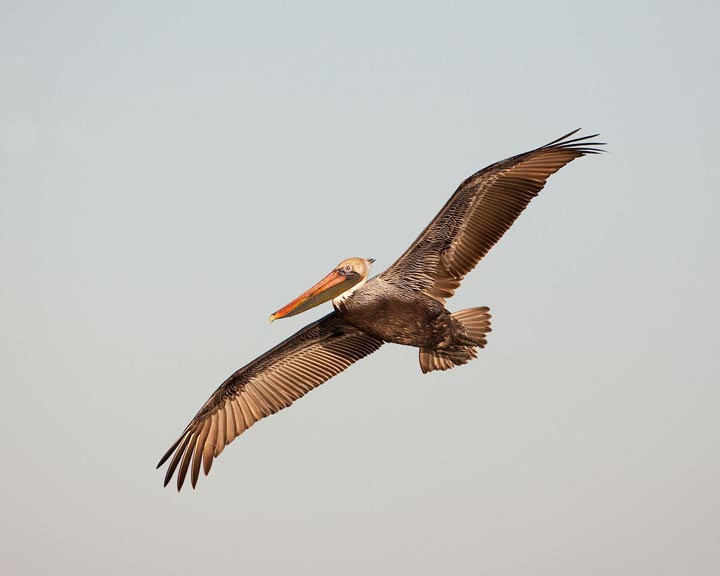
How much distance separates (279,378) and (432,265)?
9.30ft

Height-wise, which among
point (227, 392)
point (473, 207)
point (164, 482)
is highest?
point (473, 207)

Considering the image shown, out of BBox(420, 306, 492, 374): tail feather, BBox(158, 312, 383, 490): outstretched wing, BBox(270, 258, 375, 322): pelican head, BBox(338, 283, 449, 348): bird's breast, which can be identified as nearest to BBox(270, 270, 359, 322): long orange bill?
BBox(270, 258, 375, 322): pelican head

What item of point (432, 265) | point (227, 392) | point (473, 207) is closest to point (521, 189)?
point (473, 207)

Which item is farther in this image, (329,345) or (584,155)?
(329,345)

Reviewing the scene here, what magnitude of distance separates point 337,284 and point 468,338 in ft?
5.72

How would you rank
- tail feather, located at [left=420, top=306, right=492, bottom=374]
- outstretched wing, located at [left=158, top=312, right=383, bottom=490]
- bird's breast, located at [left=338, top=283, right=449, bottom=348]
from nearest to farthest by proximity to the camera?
bird's breast, located at [left=338, top=283, right=449, bottom=348]
tail feather, located at [left=420, top=306, right=492, bottom=374]
outstretched wing, located at [left=158, top=312, right=383, bottom=490]

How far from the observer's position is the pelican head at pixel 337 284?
13148 mm

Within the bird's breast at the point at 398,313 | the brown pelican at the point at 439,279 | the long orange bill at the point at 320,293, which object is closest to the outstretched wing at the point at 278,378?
the brown pelican at the point at 439,279

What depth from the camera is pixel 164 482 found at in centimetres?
1358

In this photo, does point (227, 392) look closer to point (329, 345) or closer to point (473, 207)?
point (329, 345)

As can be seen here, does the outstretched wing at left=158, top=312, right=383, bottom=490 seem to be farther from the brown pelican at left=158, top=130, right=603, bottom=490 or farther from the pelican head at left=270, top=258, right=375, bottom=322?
the pelican head at left=270, top=258, right=375, bottom=322

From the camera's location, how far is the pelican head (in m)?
13.1

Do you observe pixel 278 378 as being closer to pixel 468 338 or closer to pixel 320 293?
pixel 320 293

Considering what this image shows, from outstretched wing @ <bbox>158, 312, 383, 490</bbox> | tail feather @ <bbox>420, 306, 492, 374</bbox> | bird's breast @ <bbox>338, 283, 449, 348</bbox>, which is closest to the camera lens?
bird's breast @ <bbox>338, 283, 449, 348</bbox>
